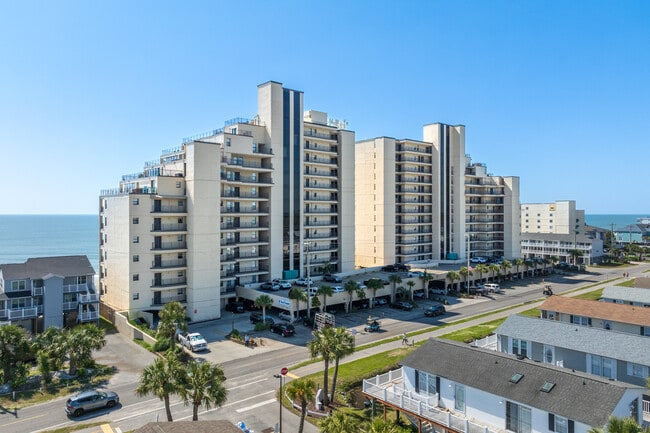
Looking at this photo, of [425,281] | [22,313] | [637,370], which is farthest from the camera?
[425,281]

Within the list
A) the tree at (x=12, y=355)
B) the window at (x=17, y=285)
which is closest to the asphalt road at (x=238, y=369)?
the tree at (x=12, y=355)

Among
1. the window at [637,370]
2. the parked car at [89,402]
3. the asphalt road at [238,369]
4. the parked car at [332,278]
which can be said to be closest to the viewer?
the window at [637,370]

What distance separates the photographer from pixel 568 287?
91250 millimetres

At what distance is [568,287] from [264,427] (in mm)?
79885

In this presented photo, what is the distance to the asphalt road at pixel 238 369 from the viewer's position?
34.2 m

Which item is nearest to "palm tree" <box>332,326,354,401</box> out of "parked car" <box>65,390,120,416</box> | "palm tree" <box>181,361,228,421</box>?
"palm tree" <box>181,361,228,421</box>

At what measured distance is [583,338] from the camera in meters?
36.9

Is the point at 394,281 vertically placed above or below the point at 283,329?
above

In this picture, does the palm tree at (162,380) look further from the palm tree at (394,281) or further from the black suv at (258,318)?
the palm tree at (394,281)

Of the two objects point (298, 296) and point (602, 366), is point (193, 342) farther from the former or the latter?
point (602, 366)

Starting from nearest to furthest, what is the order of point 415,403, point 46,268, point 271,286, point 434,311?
point 415,403 < point 46,268 < point 434,311 < point 271,286

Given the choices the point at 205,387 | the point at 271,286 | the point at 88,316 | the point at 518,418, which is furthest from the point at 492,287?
the point at 205,387

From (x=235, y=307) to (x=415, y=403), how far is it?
4536 centimetres

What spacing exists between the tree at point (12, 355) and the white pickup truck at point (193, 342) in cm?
1610
